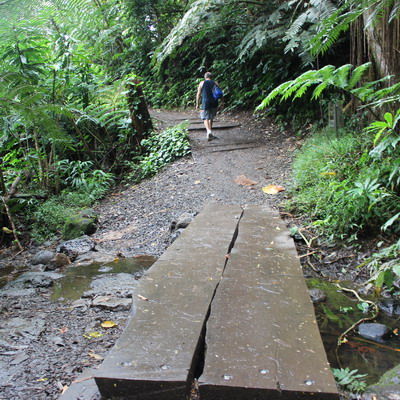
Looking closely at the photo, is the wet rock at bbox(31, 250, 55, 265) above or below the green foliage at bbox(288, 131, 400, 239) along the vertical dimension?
below

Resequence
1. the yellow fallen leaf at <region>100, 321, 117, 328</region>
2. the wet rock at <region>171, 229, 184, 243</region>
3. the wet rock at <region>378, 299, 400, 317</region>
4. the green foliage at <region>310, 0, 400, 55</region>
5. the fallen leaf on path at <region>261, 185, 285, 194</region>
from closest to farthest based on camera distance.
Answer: the green foliage at <region>310, 0, 400, 55</region>
the yellow fallen leaf at <region>100, 321, 117, 328</region>
the wet rock at <region>378, 299, 400, 317</region>
the wet rock at <region>171, 229, 184, 243</region>
the fallen leaf on path at <region>261, 185, 285, 194</region>

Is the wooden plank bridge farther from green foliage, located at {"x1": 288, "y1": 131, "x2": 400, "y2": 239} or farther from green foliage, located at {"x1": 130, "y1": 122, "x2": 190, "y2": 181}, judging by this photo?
green foliage, located at {"x1": 130, "y1": 122, "x2": 190, "y2": 181}

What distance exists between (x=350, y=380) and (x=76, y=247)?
3360 millimetres

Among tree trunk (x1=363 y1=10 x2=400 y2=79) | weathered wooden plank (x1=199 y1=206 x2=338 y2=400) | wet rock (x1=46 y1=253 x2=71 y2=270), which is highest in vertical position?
tree trunk (x1=363 y1=10 x2=400 y2=79)

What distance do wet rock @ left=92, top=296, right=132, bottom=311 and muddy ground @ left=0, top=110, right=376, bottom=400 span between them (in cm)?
3

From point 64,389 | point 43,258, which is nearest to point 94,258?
point 43,258

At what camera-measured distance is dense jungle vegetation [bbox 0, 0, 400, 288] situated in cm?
335

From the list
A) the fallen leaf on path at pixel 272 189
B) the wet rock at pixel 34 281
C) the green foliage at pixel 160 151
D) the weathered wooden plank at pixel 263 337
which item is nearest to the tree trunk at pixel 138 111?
the green foliage at pixel 160 151

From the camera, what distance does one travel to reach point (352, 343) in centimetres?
226

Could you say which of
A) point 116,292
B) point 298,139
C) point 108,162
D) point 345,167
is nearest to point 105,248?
point 116,292

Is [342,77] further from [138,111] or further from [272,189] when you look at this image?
[138,111]

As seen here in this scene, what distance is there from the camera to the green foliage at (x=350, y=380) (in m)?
1.76

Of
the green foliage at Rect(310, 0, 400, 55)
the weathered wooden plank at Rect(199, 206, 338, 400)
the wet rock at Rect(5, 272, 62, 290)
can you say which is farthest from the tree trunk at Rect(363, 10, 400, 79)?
the wet rock at Rect(5, 272, 62, 290)

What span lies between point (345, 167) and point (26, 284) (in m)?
3.56
